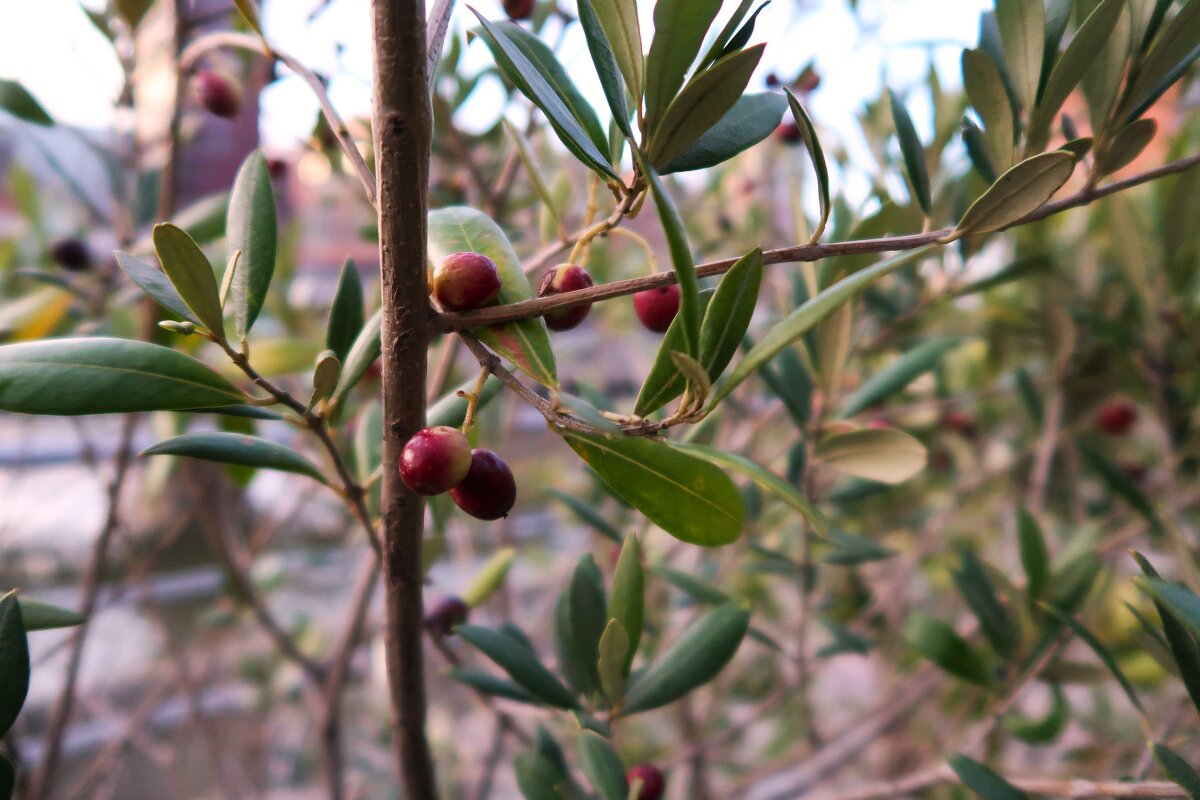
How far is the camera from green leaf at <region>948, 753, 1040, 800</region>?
0.54 m

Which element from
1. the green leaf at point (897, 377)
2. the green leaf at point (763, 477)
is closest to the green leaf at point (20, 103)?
the green leaf at point (763, 477)

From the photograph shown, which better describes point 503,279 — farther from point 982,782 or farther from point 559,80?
point 982,782

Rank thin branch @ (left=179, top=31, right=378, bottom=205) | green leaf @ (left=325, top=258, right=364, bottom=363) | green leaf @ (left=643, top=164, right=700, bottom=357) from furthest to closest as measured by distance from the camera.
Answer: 1. green leaf @ (left=325, top=258, right=364, bottom=363)
2. thin branch @ (left=179, top=31, right=378, bottom=205)
3. green leaf @ (left=643, top=164, right=700, bottom=357)

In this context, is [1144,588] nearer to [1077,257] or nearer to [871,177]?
[871,177]

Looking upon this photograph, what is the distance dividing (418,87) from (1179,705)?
776mm

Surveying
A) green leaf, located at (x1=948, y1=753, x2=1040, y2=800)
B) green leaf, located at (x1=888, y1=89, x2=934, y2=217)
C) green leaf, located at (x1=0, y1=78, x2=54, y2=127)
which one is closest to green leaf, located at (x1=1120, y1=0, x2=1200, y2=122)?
green leaf, located at (x1=888, y1=89, x2=934, y2=217)

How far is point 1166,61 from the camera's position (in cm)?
42

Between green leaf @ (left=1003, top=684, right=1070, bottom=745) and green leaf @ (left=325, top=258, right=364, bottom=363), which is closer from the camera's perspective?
green leaf @ (left=325, top=258, right=364, bottom=363)

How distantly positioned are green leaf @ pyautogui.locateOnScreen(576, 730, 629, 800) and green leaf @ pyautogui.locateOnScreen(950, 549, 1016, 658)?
1.35 feet

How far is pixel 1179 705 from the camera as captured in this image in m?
0.65

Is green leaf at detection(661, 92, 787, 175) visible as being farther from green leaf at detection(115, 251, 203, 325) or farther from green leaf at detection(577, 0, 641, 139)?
green leaf at detection(115, 251, 203, 325)

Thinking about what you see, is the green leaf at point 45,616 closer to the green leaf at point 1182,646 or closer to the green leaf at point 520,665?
the green leaf at point 520,665

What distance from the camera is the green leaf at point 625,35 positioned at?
1.15 feet

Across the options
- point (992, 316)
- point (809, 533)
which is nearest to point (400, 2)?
point (809, 533)
